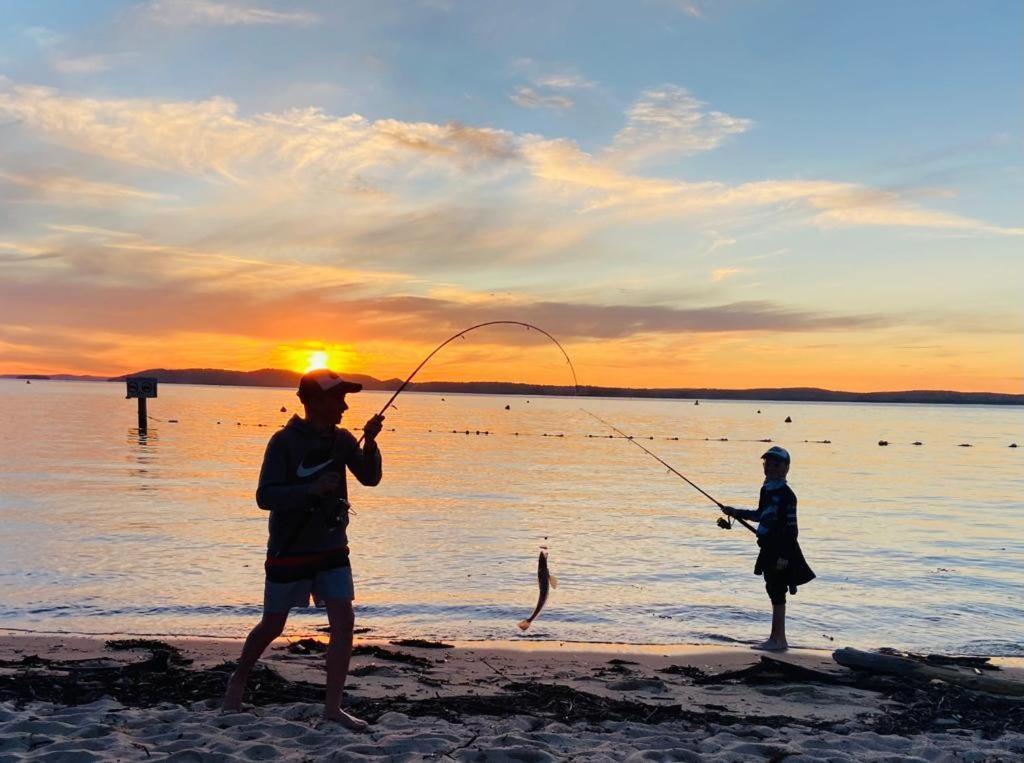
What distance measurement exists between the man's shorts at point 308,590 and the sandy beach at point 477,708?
0.82 meters

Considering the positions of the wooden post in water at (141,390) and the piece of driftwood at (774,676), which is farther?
the wooden post in water at (141,390)

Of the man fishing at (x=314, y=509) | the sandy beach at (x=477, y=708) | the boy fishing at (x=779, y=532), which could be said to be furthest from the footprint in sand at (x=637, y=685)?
the man fishing at (x=314, y=509)

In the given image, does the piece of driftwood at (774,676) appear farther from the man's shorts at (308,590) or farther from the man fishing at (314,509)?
the man's shorts at (308,590)

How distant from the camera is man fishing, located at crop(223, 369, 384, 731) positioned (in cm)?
545

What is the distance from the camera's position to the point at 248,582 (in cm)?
1238

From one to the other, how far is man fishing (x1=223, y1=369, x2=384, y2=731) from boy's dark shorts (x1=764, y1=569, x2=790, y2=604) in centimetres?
510

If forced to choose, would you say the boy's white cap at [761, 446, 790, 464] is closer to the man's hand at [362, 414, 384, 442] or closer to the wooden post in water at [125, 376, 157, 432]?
the man's hand at [362, 414, 384, 442]

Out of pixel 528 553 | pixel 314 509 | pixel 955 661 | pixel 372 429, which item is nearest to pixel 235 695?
pixel 314 509

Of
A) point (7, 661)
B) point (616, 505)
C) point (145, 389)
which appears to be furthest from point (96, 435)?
point (7, 661)

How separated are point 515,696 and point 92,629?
5661 millimetres

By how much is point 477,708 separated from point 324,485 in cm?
222

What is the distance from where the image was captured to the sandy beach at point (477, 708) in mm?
5402

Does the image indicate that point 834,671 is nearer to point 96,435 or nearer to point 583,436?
point 96,435

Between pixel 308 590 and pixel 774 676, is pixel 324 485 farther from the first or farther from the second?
pixel 774 676
